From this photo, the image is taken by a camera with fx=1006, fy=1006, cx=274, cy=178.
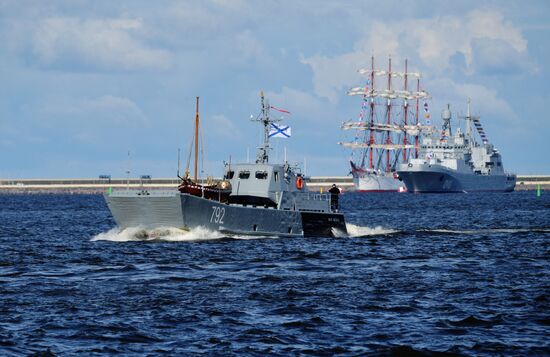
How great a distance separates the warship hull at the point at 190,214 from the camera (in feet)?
149

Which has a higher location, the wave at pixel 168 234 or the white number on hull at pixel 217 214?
the white number on hull at pixel 217 214

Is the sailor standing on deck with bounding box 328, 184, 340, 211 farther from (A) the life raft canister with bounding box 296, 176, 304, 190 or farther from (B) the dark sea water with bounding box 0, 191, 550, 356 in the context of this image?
(B) the dark sea water with bounding box 0, 191, 550, 356

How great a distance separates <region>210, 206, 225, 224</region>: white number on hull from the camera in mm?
46562

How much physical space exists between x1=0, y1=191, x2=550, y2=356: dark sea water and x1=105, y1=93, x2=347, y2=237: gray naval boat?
3.14 feet

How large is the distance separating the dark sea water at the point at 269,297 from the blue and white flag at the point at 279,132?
22.5ft

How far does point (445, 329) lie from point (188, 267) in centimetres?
1499

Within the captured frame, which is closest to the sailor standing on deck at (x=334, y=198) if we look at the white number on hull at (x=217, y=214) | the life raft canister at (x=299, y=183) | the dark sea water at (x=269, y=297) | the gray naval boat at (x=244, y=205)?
the gray naval boat at (x=244, y=205)

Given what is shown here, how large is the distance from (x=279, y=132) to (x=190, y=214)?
378 inches

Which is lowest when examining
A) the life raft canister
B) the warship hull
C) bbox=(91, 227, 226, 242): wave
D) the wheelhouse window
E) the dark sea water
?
the dark sea water

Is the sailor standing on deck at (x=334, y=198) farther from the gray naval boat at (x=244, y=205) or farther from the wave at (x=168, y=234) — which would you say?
the wave at (x=168, y=234)

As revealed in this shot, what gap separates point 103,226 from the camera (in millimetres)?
73375

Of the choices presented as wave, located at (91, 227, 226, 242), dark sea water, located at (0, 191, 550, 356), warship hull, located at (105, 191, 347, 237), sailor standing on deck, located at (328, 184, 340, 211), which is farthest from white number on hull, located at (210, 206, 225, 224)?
sailor standing on deck, located at (328, 184, 340, 211)

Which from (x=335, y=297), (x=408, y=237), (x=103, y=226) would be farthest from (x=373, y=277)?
(x=103, y=226)

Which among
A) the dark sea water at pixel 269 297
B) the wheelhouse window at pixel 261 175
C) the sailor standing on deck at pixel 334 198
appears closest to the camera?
the dark sea water at pixel 269 297
